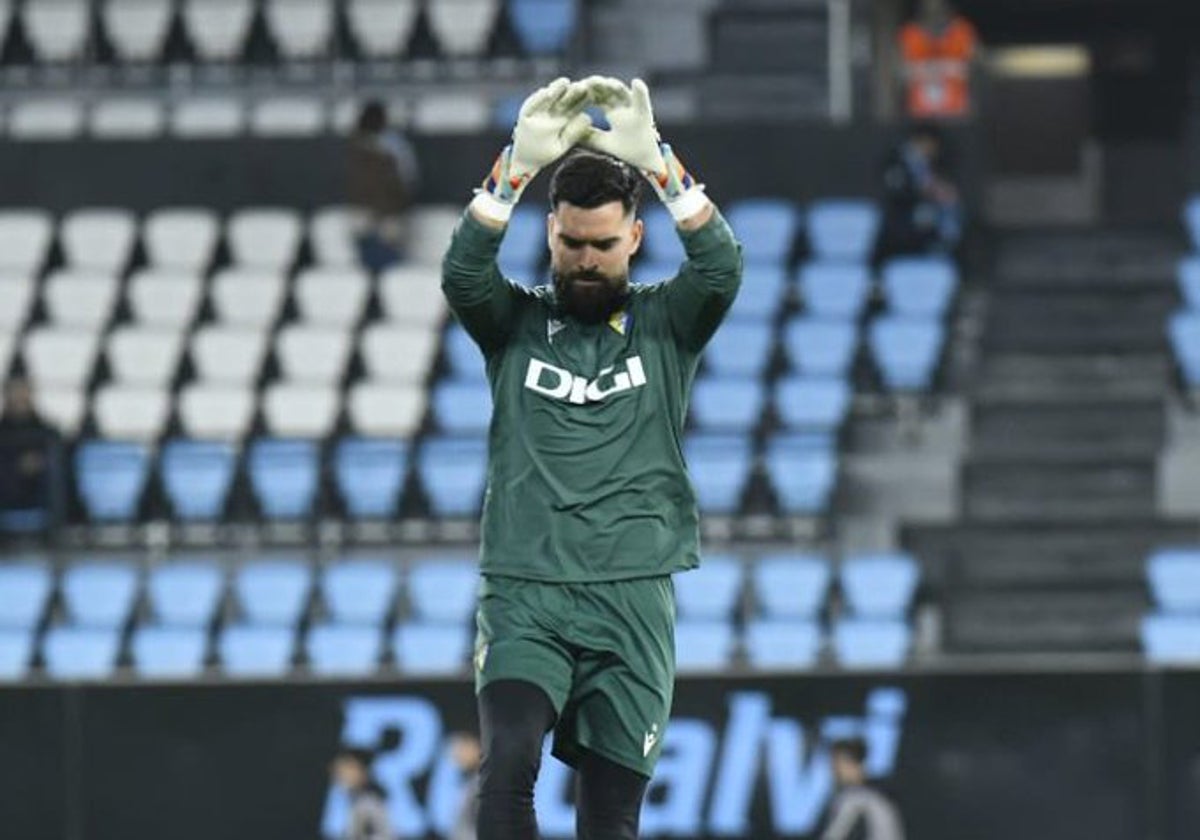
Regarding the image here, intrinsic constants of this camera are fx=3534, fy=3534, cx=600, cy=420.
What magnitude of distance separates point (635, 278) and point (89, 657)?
400 centimetres

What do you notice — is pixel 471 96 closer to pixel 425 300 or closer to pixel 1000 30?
pixel 425 300

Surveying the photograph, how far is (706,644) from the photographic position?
16.6 metres

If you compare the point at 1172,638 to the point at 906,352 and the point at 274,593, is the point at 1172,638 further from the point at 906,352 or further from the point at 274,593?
the point at 274,593

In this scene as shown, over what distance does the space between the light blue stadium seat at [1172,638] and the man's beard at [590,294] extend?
9.66 metres

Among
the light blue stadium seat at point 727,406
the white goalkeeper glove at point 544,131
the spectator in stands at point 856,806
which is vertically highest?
the white goalkeeper glove at point 544,131

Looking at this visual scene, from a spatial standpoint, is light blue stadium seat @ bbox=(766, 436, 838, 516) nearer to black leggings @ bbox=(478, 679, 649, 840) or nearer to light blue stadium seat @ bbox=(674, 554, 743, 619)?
light blue stadium seat @ bbox=(674, 554, 743, 619)

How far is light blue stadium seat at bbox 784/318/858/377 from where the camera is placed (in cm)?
1917

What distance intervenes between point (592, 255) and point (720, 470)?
11.0m

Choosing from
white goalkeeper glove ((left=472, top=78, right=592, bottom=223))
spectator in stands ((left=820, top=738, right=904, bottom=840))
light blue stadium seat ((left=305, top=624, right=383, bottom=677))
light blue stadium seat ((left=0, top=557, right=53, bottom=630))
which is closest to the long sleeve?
white goalkeeper glove ((left=472, top=78, right=592, bottom=223))

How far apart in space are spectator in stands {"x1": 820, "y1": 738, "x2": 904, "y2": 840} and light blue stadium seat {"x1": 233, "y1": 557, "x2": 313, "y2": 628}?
413 cm

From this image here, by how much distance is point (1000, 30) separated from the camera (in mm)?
25562

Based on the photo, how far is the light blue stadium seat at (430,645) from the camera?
16.7m

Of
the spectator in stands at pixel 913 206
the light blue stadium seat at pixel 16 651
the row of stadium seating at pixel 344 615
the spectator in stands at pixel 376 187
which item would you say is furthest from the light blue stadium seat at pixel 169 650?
the spectator in stands at pixel 913 206

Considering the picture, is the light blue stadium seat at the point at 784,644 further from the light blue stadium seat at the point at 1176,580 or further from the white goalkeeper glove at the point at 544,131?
the white goalkeeper glove at the point at 544,131
